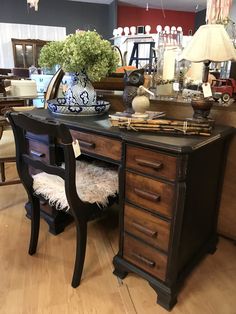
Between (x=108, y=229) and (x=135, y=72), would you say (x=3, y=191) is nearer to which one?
(x=108, y=229)

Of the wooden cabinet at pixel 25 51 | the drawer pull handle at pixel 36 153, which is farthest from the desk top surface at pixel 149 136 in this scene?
the wooden cabinet at pixel 25 51

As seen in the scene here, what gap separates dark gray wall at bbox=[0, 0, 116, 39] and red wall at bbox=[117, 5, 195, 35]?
0.37 m

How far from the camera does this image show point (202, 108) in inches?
49.0

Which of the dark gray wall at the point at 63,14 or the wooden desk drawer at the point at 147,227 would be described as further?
the dark gray wall at the point at 63,14

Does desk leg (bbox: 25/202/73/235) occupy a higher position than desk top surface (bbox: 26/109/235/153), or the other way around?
desk top surface (bbox: 26/109/235/153)

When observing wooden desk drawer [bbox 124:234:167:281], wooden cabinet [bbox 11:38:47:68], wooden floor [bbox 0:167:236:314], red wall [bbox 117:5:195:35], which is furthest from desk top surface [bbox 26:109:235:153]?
red wall [bbox 117:5:195:35]

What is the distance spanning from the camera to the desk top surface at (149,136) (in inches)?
39.5

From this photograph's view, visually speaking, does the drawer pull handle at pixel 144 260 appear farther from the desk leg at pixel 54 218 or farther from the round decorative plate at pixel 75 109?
the round decorative plate at pixel 75 109

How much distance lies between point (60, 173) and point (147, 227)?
1.53 ft

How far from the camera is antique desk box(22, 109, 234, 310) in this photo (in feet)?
3.41

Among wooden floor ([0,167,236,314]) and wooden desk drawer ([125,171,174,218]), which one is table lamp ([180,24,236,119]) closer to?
wooden desk drawer ([125,171,174,218])

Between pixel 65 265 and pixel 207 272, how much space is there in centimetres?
80

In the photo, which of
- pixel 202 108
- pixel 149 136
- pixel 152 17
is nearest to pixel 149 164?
pixel 149 136

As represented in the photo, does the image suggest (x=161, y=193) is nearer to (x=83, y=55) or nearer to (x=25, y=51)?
(x=83, y=55)
